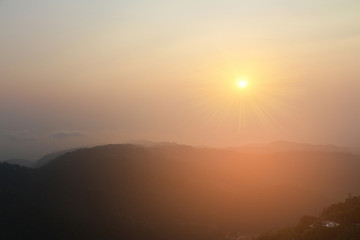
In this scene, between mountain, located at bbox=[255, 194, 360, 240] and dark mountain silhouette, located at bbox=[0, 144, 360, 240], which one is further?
dark mountain silhouette, located at bbox=[0, 144, 360, 240]

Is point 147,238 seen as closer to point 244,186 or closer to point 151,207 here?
point 151,207

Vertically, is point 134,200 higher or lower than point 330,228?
higher

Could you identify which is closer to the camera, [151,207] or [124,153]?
[151,207]

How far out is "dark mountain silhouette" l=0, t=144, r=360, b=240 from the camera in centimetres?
13712

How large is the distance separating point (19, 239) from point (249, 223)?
102m

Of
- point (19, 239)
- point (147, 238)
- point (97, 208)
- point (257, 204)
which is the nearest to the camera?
point (19, 239)

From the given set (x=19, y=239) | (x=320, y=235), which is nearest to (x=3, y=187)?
(x=19, y=239)

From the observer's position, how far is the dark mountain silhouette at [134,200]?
13712cm

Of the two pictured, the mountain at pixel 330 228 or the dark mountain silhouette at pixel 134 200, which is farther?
the dark mountain silhouette at pixel 134 200

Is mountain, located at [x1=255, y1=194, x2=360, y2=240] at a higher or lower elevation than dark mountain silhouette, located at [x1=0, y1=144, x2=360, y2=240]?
lower

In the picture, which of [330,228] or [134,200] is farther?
[134,200]

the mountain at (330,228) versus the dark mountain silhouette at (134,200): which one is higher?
the dark mountain silhouette at (134,200)

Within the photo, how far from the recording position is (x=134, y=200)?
15762 cm

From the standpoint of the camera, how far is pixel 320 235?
47.3 meters
